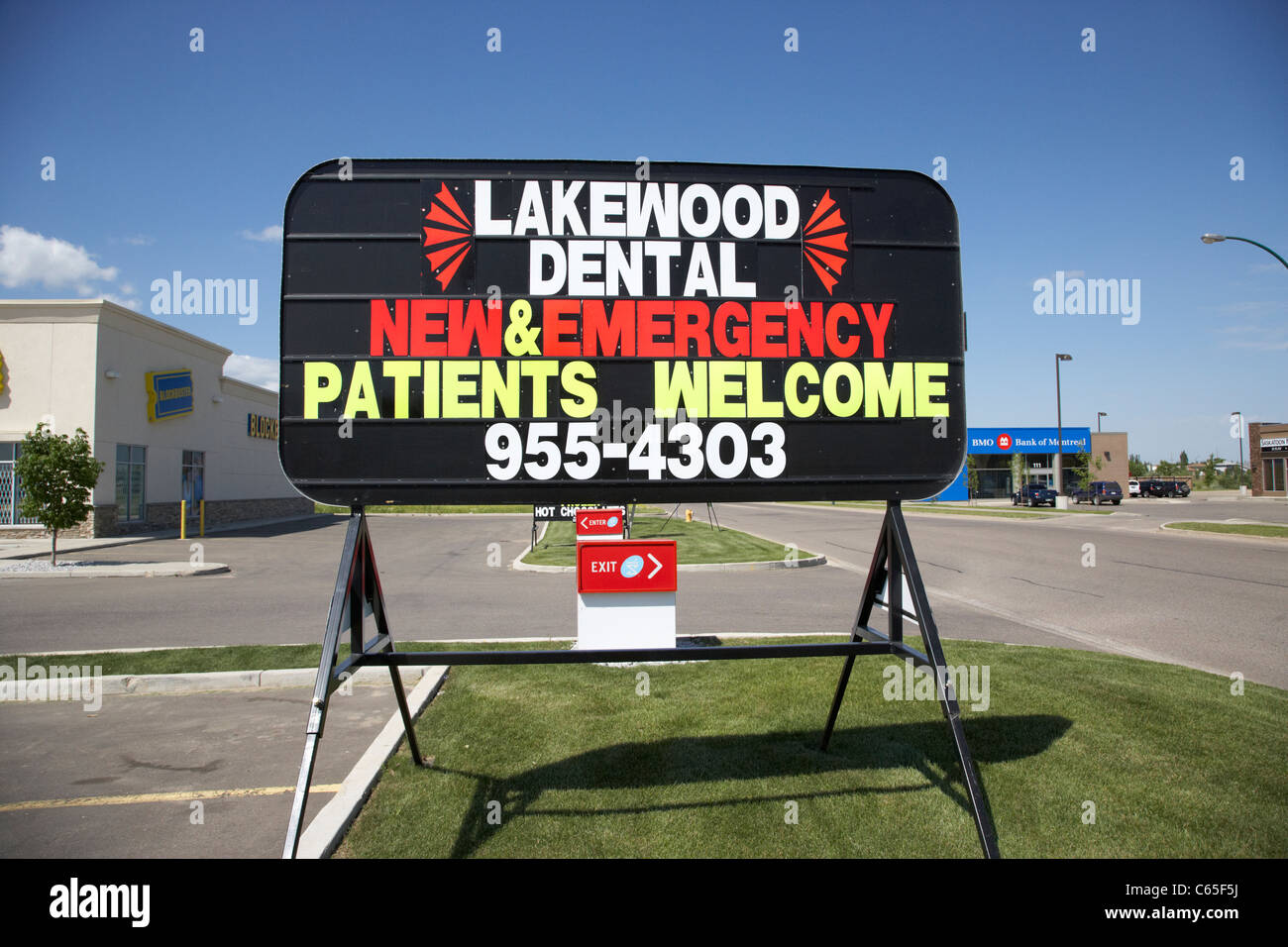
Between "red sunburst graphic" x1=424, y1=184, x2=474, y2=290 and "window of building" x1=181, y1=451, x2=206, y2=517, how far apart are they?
103ft

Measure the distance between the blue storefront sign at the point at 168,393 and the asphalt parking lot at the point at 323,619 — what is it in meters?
7.99

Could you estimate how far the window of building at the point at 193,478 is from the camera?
→ 99.4 ft

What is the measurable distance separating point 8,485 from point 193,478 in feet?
24.3

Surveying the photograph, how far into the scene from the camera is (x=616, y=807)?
13.2ft

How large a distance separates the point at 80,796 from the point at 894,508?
516 centimetres

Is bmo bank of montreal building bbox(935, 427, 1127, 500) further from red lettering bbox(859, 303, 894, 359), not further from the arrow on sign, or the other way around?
red lettering bbox(859, 303, 894, 359)

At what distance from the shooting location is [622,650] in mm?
3451

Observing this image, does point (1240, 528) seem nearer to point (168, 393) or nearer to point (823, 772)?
point (823, 772)

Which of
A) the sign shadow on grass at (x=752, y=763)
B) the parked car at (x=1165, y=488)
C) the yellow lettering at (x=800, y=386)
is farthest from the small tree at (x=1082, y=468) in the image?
the yellow lettering at (x=800, y=386)

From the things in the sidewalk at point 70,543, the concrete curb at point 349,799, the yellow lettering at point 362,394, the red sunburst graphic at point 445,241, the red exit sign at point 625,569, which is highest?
the red sunburst graphic at point 445,241

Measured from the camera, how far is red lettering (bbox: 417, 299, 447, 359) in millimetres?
3775

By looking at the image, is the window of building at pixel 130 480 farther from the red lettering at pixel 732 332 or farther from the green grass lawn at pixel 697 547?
the red lettering at pixel 732 332

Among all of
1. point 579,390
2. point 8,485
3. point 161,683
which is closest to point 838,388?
point 579,390
